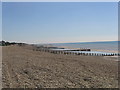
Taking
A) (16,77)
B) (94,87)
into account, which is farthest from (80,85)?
(16,77)

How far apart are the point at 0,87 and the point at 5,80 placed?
0.84m

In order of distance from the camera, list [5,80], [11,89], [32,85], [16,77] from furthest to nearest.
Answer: [16,77]
[5,80]
[32,85]
[11,89]

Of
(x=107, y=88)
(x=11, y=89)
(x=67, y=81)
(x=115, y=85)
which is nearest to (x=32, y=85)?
(x=11, y=89)

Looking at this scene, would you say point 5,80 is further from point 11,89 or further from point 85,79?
point 85,79

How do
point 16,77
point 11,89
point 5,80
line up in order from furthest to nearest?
1. point 16,77
2. point 5,80
3. point 11,89

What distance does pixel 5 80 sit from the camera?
6773 millimetres

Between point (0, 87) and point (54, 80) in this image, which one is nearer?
point (0, 87)

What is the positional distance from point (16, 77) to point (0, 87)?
1.38 meters

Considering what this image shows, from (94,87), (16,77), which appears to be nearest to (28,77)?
(16,77)

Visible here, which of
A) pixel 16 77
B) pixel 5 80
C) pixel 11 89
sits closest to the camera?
pixel 11 89

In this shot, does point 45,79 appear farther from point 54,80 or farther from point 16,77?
point 16,77

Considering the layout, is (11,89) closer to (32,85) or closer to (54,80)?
(32,85)

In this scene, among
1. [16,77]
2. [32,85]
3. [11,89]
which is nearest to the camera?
[11,89]

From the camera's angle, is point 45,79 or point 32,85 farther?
point 45,79
